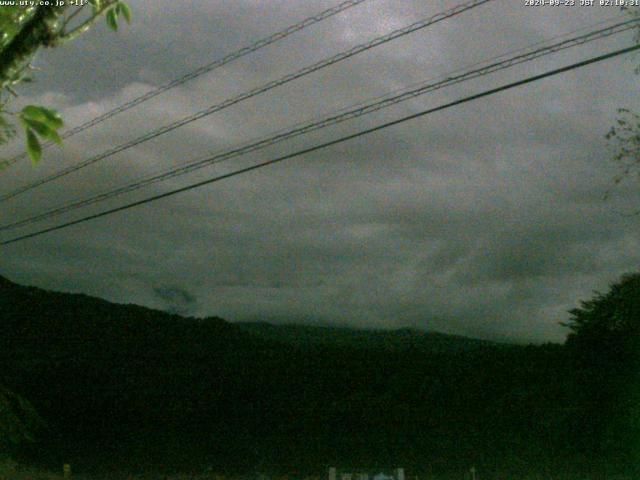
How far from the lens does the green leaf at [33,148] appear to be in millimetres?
2428

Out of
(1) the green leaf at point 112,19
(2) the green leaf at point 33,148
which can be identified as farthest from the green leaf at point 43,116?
(1) the green leaf at point 112,19

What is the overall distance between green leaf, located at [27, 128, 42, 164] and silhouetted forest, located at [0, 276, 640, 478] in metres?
13.9

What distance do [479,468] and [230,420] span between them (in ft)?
20.5

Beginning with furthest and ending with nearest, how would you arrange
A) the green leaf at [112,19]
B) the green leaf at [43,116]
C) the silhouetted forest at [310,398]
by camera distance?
1. the silhouetted forest at [310,398]
2. the green leaf at [112,19]
3. the green leaf at [43,116]

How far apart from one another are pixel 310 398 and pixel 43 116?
51.8 ft

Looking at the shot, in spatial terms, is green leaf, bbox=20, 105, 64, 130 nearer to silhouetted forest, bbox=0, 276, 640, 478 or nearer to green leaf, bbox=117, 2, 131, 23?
green leaf, bbox=117, 2, 131, 23

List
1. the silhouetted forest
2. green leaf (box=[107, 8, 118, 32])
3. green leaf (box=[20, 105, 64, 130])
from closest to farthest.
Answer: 1. green leaf (box=[20, 105, 64, 130])
2. green leaf (box=[107, 8, 118, 32])
3. the silhouetted forest

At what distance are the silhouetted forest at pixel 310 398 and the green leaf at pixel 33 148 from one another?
45.6 feet

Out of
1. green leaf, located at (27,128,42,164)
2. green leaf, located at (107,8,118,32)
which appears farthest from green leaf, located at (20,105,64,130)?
green leaf, located at (107,8,118,32)

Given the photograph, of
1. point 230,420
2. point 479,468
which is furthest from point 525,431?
point 230,420

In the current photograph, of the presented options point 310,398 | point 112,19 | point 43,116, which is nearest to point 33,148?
point 43,116

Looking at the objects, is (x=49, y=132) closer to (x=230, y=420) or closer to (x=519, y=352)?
(x=519, y=352)

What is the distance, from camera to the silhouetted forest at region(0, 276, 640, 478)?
596 inches

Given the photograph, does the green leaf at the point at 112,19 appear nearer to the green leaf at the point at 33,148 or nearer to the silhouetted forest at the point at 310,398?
the green leaf at the point at 33,148
